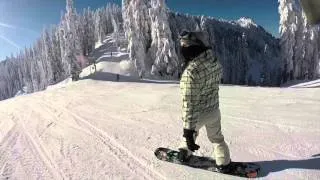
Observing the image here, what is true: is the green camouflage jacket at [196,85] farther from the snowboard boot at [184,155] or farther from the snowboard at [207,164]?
the snowboard at [207,164]

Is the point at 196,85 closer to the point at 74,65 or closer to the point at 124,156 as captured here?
the point at 124,156

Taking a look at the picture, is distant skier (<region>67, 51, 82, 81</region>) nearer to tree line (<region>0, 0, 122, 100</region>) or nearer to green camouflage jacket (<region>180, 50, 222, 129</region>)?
tree line (<region>0, 0, 122, 100</region>)

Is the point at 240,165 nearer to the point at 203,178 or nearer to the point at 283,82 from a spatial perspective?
the point at 203,178

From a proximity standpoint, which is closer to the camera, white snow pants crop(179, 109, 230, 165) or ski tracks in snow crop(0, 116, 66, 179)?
white snow pants crop(179, 109, 230, 165)

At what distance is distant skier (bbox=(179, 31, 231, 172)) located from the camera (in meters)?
4.72

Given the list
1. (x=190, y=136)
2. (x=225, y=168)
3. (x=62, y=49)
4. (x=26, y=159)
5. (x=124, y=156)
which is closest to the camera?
(x=190, y=136)

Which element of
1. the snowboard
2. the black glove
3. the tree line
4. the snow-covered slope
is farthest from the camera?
the tree line

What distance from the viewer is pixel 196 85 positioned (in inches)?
186

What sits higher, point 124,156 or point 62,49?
point 62,49

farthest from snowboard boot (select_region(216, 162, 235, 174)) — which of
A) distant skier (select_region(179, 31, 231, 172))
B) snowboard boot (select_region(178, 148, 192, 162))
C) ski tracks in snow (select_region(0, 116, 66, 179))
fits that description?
ski tracks in snow (select_region(0, 116, 66, 179))

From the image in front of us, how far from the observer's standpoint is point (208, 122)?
16.5ft

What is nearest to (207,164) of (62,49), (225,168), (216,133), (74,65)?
(225,168)

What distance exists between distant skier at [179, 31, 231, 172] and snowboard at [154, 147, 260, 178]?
4.9 inches

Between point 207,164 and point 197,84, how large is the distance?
1.17 metres
